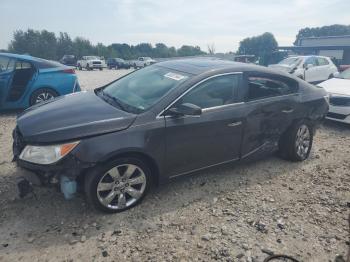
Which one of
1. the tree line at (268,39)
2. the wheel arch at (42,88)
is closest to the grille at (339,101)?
the wheel arch at (42,88)

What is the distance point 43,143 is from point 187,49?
7076 centimetres

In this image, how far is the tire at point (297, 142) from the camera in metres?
4.65

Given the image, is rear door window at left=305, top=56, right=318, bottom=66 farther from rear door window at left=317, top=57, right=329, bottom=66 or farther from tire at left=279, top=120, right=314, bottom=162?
tire at left=279, top=120, right=314, bottom=162

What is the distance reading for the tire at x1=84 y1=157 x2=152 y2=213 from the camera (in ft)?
10.2

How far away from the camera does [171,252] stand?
9.39ft

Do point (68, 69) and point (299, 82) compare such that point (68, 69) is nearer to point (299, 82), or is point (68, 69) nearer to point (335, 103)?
point (299, 82)

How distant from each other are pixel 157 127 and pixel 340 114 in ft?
17.2

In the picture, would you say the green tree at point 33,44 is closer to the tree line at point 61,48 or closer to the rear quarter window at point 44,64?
the tree line at point 61,48

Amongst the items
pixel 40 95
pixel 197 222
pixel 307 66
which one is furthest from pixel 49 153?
pixel 307 66

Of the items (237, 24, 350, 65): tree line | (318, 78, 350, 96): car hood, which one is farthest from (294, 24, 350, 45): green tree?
(318, 78, 350, 96): car hood

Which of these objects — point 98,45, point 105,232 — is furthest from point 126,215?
point 98,45

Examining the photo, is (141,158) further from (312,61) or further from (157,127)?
(312,61)

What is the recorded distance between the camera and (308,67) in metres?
12.2

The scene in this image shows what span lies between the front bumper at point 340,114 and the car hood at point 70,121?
17.9 feet
